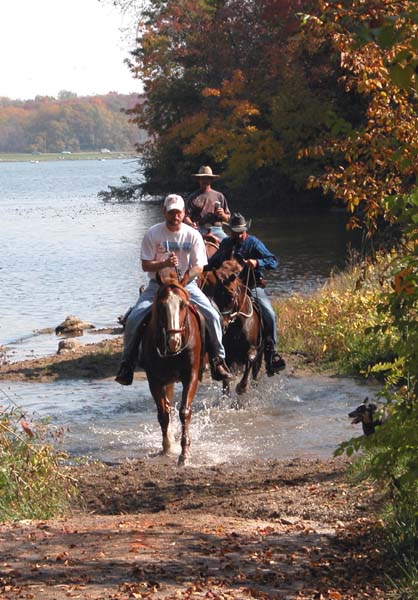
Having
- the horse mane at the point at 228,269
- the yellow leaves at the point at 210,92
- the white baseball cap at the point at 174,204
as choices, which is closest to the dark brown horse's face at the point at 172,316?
the white baseball cap at the point at 174,204

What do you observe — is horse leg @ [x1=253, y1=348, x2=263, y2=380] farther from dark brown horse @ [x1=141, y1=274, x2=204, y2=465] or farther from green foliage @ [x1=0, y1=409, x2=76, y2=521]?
green foliage @ [x1=0, y1=409, x2=76, y2=521]

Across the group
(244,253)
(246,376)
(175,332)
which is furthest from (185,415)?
(244,253)

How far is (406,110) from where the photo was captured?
10.6 metres

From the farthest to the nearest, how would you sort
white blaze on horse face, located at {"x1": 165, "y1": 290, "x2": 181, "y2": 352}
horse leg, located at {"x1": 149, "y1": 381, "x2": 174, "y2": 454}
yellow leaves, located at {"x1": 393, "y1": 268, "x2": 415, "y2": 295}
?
horse leg, located at {"x1": 149, "y1": 381, "x2": 174, "y2": 454}
white blaze on horse face, located at {"x1": 165, "y1": 290, "x2": 181, "y2": 352}
yellow leaves, located at {"x1": 393, "y1": 268, "x2": 415, "y2": 295}

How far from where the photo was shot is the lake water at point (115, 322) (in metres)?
13.6

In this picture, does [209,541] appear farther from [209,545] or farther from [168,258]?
[168,258]

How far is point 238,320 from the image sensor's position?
14969mm

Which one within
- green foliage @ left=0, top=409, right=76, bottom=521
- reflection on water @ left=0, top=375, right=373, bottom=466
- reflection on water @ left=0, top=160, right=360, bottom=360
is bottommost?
reflection on water @ left=0, top=160, right=360, bottom=360

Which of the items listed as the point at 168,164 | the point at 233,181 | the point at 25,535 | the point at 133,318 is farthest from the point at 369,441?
the point at 168,164

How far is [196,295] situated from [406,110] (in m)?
3.28

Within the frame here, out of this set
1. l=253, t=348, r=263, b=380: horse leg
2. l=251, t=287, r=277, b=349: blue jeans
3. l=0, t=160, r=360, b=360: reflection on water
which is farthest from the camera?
l=0, t=160, r=360, b=360: reflection on water

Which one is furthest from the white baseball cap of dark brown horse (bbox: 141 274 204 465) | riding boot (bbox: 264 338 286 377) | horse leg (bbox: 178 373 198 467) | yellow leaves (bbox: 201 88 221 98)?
yellow leaves (bbox: 201 88 221 98)

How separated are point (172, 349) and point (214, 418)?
3039 millimetres

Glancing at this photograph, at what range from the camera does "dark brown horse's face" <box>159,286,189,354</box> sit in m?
11.8
